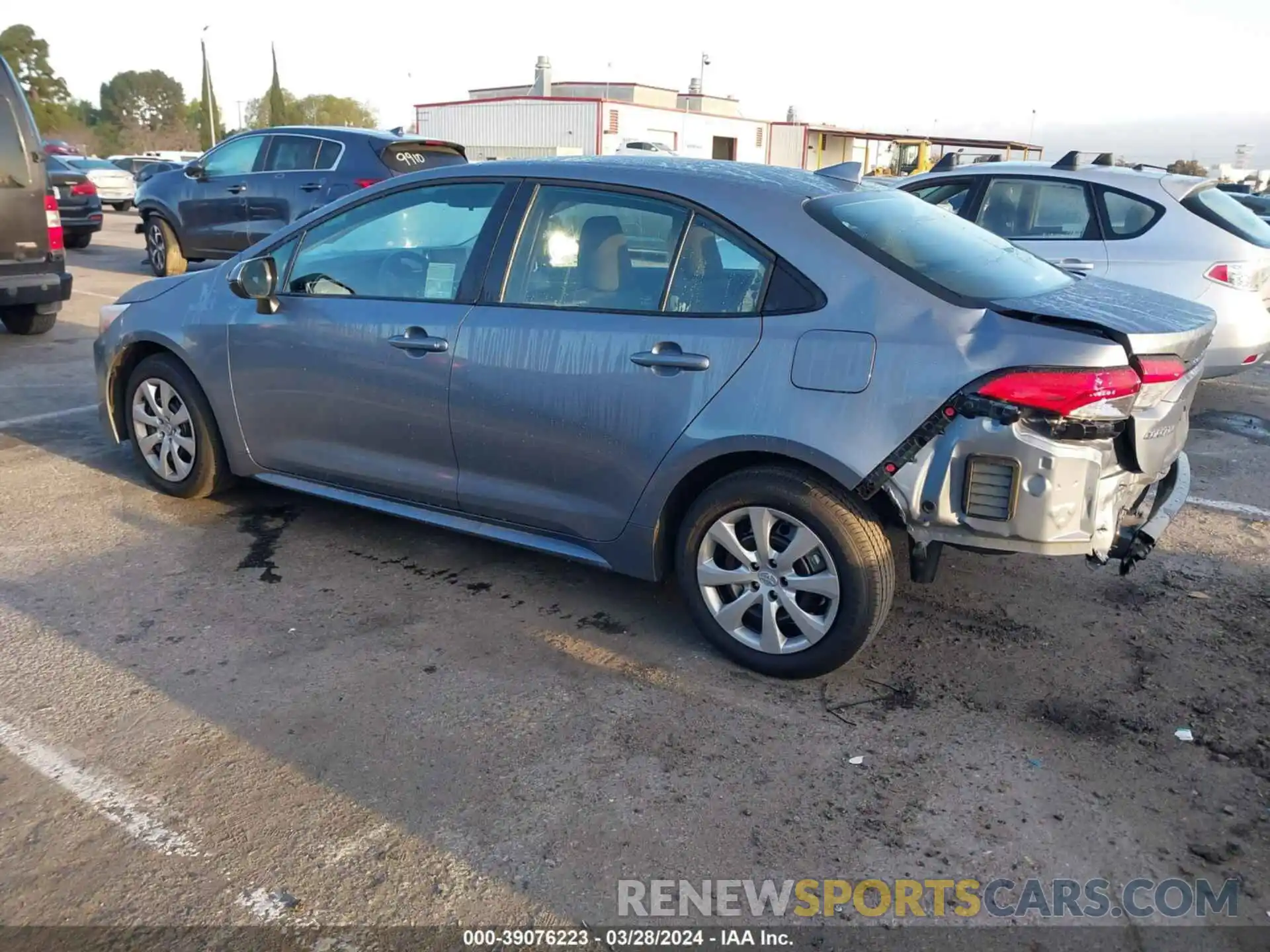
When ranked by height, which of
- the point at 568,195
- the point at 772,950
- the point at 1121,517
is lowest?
the point at 772,950

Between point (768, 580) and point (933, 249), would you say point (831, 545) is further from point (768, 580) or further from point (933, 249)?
point (933, 249)

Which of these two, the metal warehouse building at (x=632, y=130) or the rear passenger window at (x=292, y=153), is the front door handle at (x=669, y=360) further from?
the metal warehouse building at (x=632, y=130)

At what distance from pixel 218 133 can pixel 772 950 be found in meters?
75.7

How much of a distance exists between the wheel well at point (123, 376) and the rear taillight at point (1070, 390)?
3882 millimetres

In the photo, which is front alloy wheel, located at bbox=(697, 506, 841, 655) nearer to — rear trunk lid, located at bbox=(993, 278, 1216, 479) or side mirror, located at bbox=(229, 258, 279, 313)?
rear trunk lid, located at bbox=(993, 278, 1216, 479)

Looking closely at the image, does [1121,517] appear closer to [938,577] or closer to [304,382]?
[938,577]

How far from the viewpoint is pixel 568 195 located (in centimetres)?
403

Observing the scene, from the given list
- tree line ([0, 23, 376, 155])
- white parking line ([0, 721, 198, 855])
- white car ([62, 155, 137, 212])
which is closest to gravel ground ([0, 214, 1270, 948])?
white parking line ([0, 721, 198, 855])

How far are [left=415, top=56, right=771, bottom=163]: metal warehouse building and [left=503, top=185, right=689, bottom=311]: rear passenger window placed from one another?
31.0 m

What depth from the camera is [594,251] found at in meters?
3.95

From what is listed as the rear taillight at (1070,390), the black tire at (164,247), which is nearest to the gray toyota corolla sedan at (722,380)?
the rear taillight at (1070,390)

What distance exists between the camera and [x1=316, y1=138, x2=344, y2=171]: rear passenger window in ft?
36.1

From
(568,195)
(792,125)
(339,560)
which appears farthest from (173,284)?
(792,125)

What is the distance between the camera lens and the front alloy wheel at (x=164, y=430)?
16.7 feet
